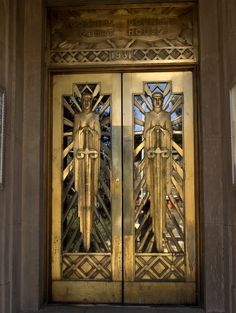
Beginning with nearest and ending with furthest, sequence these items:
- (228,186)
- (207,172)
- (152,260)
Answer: (228,186)
(207,172)
(152,260)

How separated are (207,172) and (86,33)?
2.56m

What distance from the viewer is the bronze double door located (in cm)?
575

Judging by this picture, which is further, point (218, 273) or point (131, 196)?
point (131, 196)

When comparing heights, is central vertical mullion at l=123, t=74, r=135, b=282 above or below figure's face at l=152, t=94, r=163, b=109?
below

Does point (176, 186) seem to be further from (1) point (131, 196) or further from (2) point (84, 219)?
(2) point (84, 219)

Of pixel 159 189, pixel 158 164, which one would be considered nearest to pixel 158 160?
pixel 158 164

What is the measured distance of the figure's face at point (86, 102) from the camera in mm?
6016

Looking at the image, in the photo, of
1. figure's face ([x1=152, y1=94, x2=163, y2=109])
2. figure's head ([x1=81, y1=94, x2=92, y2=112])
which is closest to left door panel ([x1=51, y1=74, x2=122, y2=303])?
figure's head ([x1=81, y1=94, x2=92, y2=112])

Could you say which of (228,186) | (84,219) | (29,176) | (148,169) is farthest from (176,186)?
(29,176)

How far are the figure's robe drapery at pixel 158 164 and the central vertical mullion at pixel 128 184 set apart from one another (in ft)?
0.76

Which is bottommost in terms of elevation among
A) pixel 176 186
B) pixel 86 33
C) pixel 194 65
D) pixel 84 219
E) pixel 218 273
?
pixel 218 273

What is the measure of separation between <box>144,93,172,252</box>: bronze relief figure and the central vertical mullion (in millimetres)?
231

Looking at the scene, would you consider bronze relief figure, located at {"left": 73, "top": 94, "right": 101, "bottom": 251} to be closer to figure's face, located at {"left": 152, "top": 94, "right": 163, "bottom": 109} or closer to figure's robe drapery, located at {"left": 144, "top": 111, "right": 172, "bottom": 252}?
figure's robe drapery, located at {"left": 144, "top": 111, "right": 172, "bottom": 252}

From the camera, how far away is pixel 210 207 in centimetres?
534
